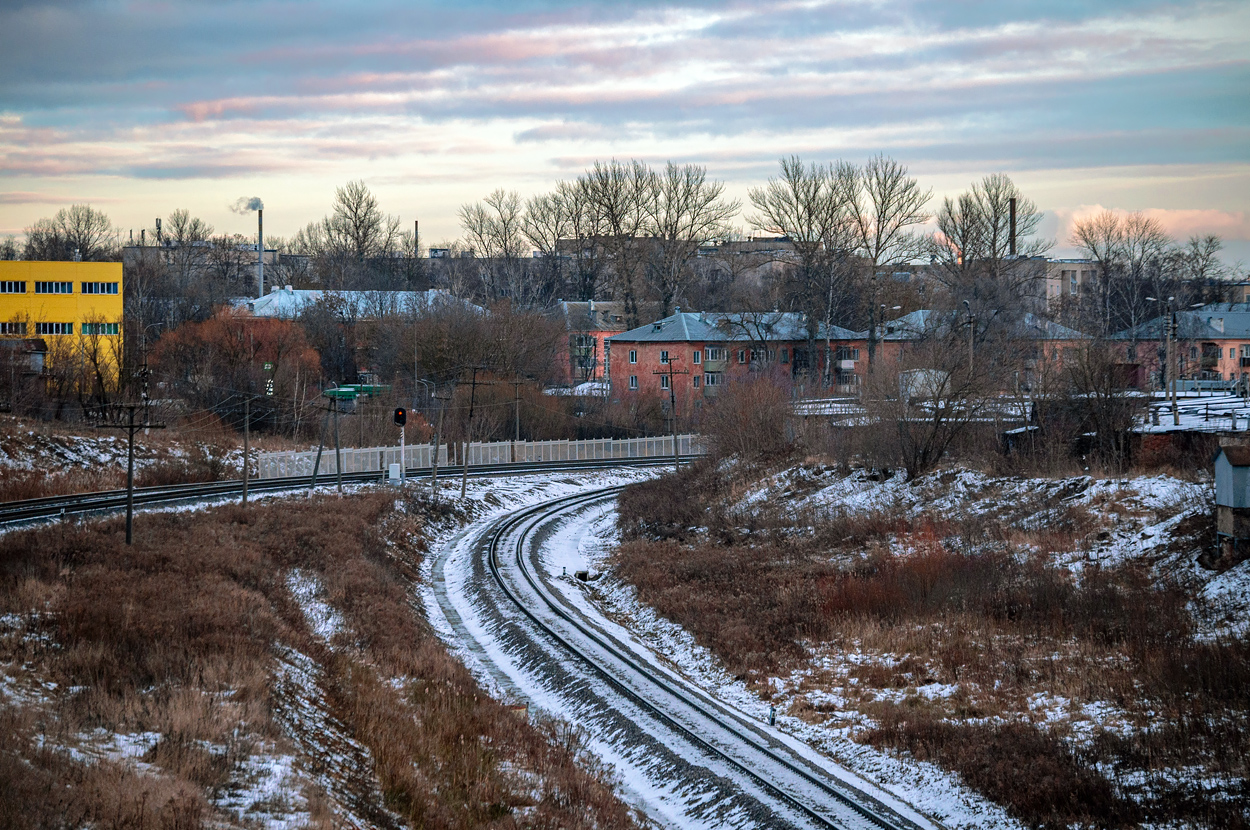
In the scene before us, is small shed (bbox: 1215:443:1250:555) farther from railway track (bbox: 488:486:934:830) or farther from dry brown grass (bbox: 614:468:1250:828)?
railway track (bbox: 488:486:934:830)

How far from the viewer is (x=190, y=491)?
1556 inches

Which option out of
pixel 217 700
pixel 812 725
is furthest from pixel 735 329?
pixel 217 700

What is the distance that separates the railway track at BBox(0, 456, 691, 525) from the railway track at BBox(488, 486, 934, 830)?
14.9 m

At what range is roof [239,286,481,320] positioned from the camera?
283 ft

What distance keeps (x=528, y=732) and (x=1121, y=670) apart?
919 centimetres

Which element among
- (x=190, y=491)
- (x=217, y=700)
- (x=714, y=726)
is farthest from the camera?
(x=190, y=491)

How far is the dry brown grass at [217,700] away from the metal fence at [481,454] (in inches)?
973

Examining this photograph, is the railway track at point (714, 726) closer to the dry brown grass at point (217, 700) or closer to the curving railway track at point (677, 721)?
the curving railway track at point (677, 721)

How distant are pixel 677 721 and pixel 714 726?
596mm

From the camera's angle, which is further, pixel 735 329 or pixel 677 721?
pixel 735 329

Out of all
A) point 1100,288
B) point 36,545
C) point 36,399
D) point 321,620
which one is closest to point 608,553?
point 321,620

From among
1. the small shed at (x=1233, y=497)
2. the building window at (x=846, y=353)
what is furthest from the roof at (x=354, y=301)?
the small shed at (x=1233, y=497)

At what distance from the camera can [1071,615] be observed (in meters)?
18.3

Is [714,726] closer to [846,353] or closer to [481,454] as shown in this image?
[481,454]
